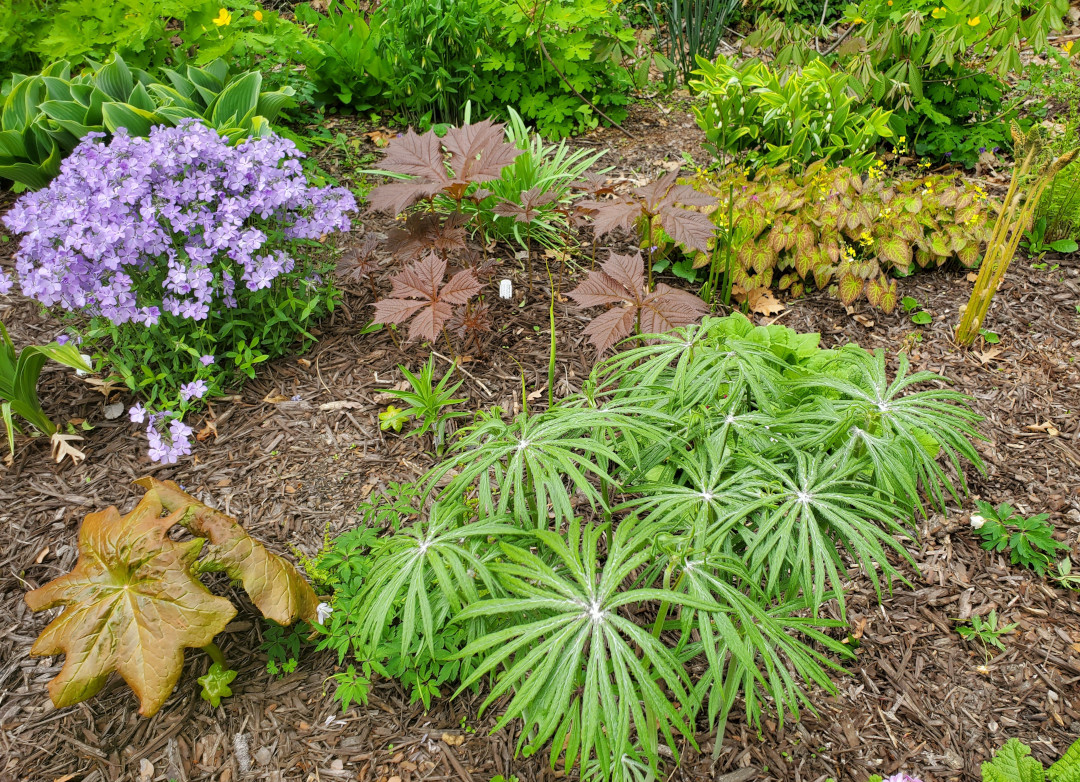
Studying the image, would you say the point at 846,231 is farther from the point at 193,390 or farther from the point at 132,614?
the point at 132,614

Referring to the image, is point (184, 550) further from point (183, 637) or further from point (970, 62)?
point (970, 62)

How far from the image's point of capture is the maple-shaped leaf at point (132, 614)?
157 cm

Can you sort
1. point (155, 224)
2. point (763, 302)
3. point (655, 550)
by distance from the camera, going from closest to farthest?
point (655, 550), point (155, 224), point (763, 302)

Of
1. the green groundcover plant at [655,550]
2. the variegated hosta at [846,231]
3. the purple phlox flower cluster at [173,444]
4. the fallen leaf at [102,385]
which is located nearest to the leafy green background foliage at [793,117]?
the variegated hosta at [846,231]

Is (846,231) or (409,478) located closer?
(409,478)

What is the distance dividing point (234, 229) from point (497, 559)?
62.3 inches

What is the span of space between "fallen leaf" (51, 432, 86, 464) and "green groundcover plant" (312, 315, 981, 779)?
4.22ft

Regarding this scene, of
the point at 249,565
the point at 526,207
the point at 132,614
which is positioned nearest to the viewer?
the point at 132,614

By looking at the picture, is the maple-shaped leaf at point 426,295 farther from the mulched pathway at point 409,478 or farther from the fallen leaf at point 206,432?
the fallen leaf at point 206,432

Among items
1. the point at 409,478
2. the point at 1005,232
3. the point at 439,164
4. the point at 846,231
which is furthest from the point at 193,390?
the point at 1005,232

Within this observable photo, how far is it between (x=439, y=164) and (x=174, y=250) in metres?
1.04

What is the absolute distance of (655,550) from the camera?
1.30 meters

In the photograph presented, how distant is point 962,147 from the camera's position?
3.86 metres

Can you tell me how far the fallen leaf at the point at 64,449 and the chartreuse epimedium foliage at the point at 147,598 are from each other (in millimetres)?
794
